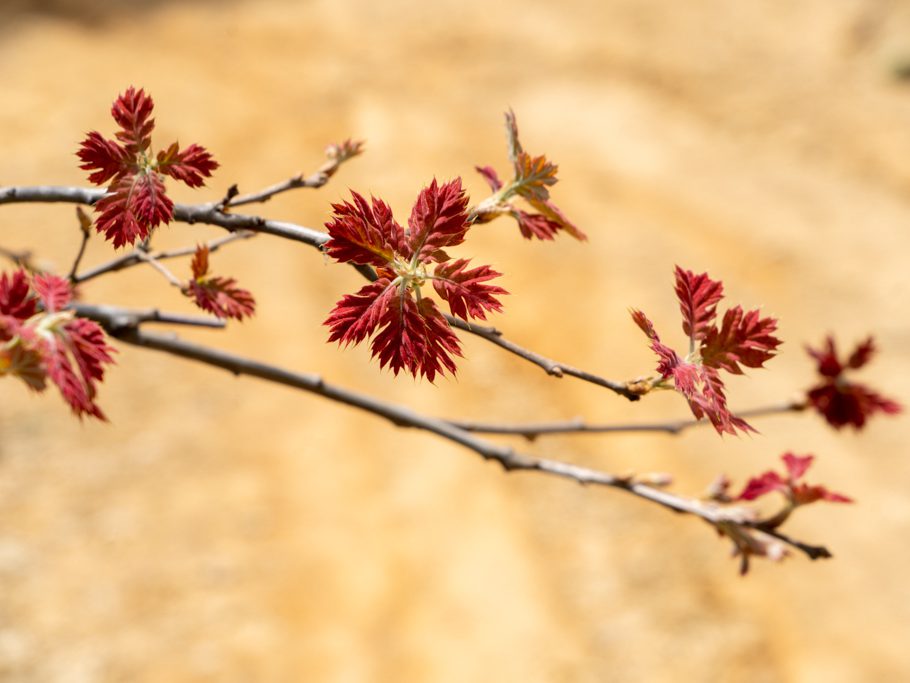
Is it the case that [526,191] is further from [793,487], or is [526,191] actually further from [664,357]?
[793,487]

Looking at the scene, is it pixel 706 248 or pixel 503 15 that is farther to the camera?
pixel 503 15

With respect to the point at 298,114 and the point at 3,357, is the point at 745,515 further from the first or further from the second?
the point at 298,114

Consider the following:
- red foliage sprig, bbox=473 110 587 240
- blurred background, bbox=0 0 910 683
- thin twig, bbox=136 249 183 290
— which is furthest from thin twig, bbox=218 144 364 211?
blurred background, bbox=0 0 910 683

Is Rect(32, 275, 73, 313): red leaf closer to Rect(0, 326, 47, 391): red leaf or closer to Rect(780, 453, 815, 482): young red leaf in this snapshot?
Rect(0, 326, 47, 391): red leaf

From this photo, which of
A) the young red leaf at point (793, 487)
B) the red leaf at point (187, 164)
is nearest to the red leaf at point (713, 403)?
the young red leaf at point (793, 487)

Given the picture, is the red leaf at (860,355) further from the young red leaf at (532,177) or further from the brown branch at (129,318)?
the brown branch at (129,318)

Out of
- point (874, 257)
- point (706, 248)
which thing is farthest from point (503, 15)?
point (874, 257)
